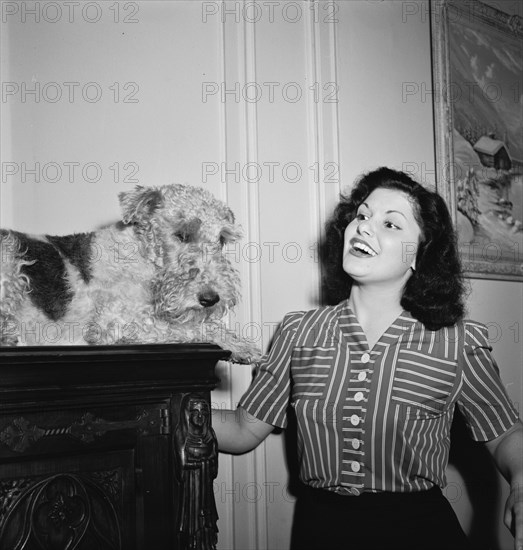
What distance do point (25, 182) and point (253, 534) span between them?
1291 millimetres

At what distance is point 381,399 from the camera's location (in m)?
1.73

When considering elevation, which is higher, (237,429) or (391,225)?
(391,225)

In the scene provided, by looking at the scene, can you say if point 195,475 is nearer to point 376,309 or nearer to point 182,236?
point 182,236

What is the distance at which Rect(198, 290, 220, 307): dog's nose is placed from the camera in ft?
4.75

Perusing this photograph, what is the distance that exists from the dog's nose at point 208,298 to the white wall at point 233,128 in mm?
665

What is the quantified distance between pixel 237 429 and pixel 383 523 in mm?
492

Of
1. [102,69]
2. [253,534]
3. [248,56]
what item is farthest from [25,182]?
[253,534]

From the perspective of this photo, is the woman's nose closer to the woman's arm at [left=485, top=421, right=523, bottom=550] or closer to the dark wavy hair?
the dark wavy hair

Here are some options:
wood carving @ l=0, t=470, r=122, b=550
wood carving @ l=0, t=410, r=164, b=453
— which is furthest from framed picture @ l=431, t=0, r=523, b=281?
wood carving @ l=0, t=470, r=122, b=550

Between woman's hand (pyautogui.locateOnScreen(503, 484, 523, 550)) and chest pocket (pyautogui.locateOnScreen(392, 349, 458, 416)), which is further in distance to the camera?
chest pocket (pyautogui.locateOnScreen(392, 349, 458, 416))

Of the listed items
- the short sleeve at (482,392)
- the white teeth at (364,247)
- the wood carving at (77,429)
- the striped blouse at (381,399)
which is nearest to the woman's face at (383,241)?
the white teeth at (364,247)

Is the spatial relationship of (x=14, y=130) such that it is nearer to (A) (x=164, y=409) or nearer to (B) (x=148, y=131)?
(B) (x=148, y=131)

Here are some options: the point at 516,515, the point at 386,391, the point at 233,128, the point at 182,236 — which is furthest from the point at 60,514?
the point at 233,128

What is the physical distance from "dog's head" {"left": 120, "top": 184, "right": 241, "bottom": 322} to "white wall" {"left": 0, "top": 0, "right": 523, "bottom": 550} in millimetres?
488
